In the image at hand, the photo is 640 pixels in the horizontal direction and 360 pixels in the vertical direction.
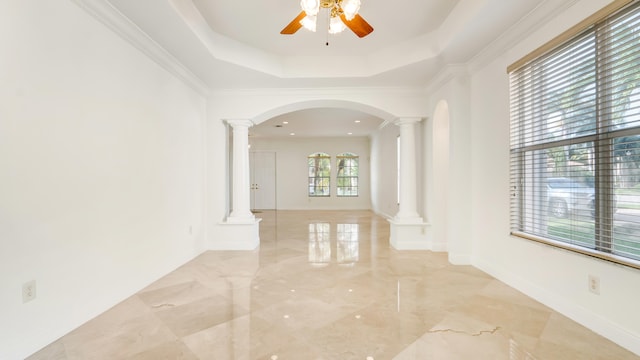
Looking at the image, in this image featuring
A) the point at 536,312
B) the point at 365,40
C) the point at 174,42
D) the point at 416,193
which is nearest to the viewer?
the point at 536,312

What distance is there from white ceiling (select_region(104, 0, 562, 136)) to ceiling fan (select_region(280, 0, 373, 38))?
0.69 m

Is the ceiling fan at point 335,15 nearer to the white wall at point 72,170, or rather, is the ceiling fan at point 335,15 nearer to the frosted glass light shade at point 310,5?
the frosted glass light shade at point 310,5

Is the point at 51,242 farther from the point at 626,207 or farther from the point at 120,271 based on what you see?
the point at 626,207

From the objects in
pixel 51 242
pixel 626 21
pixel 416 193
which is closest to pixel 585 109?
pixel 626 21

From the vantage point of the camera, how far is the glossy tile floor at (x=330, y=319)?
6.59 ft

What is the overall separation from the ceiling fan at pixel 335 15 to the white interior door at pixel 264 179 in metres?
8.64

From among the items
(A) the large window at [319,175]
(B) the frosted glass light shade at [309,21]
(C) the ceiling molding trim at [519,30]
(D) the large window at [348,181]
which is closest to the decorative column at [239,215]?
(B) the frosted glass light shade at [309,21]

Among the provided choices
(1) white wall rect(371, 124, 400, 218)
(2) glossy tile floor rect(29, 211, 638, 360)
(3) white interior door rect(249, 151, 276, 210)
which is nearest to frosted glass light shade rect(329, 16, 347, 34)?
(2) glossy tile floor rect(29, 211, 638, 360)

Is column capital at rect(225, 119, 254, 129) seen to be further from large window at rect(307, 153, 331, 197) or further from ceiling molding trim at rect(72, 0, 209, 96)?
large window at rect(307, 153, 331, 197)

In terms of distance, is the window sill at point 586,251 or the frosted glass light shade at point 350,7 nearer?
the window sill at point 586,251

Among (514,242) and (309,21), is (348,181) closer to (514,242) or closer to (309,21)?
(514,242)

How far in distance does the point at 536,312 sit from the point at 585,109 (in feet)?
5.79

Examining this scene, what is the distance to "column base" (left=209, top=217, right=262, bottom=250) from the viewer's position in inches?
194

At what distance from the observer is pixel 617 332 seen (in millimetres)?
2092
